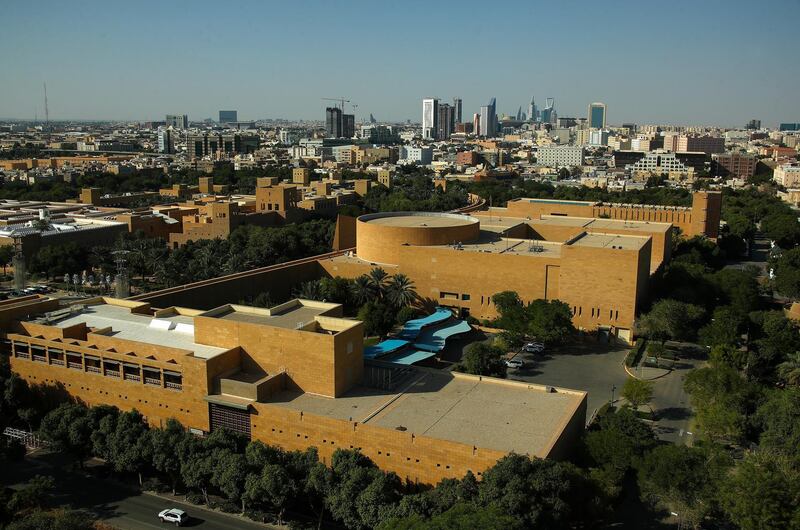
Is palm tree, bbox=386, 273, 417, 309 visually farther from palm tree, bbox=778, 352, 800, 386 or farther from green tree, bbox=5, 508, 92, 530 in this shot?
green tree, bbox=5, 508, 92, 530

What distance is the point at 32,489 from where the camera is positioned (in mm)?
20312

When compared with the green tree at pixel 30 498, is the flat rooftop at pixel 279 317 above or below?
above

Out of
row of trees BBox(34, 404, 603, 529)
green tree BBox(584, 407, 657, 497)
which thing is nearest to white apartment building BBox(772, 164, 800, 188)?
green tree BBox(584, 407, 657, 497)

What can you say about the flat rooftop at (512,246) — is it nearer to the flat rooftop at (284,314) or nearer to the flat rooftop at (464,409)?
the flat rooftop at (284,314)

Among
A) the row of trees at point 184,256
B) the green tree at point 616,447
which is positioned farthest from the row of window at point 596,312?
the row of trees at point 184,256

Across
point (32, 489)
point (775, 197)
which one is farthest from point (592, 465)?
point (775, 197)

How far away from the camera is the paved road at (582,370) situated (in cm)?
3291

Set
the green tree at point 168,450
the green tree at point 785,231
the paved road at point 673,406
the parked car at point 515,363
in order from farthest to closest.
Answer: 1. the green tree at point 785,231
2. the parked car at point 515,363
3. the paved road at point 673,406
4. the green tree at point 168,450

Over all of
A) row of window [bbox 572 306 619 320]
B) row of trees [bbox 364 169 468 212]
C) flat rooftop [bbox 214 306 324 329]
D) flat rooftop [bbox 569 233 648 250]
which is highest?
flat rooftop [bbox 569 233 648 250]

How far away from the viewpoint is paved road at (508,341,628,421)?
1296 inches

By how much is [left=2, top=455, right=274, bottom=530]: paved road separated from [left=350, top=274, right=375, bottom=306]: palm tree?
20.7m

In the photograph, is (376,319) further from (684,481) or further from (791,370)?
(684,481)

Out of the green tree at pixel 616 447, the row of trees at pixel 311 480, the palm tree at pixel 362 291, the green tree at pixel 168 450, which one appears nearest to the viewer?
the row of trees at pixel 311 480

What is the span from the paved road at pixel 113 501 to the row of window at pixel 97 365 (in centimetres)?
354
